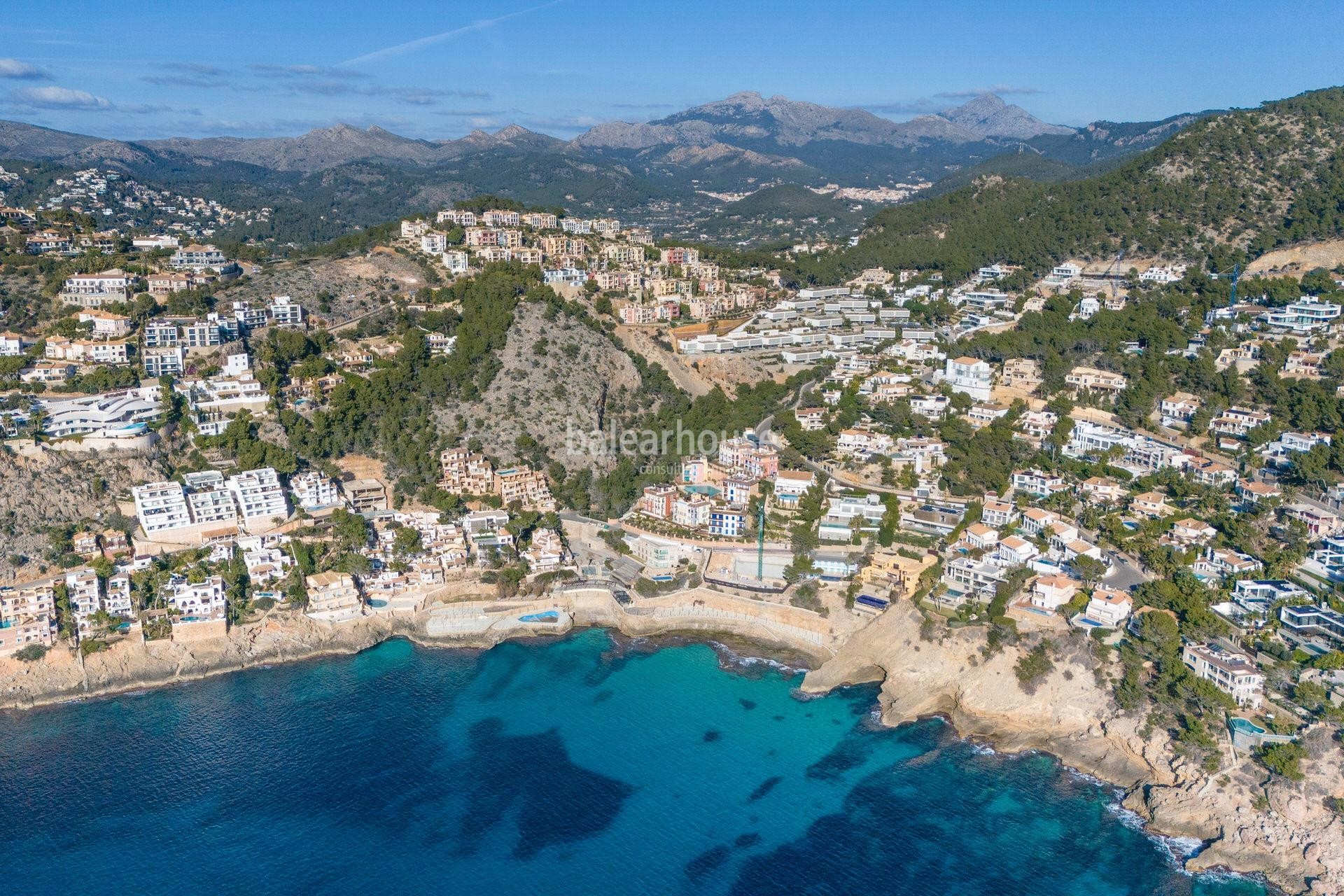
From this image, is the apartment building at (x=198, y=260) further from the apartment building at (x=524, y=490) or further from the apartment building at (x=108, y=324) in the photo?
the apartment building at (x=524, y=490)

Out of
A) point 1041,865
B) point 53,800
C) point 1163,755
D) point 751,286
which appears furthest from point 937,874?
point 751,286

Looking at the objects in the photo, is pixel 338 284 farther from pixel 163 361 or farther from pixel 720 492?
pixel 720 492

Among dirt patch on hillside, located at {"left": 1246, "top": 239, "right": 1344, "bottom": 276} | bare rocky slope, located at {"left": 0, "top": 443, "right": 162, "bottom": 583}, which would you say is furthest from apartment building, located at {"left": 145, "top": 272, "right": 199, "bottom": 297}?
dirt patch on hillside, located at {"left": 1246, "top": 239, "right": 1344, "bottom": 276}

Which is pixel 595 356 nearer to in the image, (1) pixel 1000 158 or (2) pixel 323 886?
(2) pixel 323 886

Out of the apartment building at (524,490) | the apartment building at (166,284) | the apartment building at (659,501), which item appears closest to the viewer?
the apartment building at (659,501)

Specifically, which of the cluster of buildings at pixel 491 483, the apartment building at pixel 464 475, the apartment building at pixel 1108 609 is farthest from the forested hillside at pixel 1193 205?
the apartment building at pixel 464 475

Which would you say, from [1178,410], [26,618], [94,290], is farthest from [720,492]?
[94,290]

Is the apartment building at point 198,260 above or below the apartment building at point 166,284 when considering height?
above
